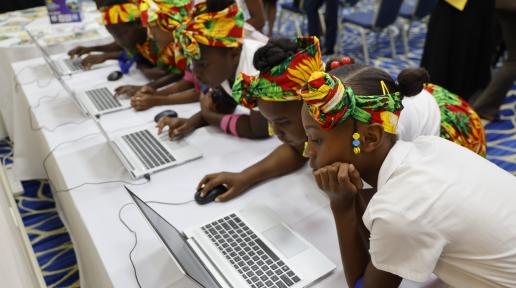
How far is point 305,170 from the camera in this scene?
123 centimetres

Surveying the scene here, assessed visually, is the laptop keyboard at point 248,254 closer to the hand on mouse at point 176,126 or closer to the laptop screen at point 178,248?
the laptop screen at point 178,248

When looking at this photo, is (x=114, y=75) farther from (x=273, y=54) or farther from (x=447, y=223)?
(x=447, y=223)

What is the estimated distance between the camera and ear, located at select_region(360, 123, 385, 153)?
2.64 feet

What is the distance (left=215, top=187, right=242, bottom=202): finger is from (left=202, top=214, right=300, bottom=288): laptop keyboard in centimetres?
10

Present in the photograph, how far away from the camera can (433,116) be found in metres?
1.14

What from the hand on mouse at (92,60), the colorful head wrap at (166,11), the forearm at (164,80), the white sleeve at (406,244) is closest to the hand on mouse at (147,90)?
the forearm at (164,80)

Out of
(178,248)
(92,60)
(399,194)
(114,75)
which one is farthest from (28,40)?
(399,194)

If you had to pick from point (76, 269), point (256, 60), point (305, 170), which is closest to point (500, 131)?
point (305, 170)

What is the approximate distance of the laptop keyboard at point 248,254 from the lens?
818 millimetres

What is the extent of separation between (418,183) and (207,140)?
2.82ft

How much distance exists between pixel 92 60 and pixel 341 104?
1.77m

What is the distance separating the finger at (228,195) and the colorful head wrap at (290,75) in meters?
0.26

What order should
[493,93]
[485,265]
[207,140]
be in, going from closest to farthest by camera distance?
1. [485,265]
2. [207,140]
3. [493,93]

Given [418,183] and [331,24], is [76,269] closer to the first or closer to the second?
[418,183]
